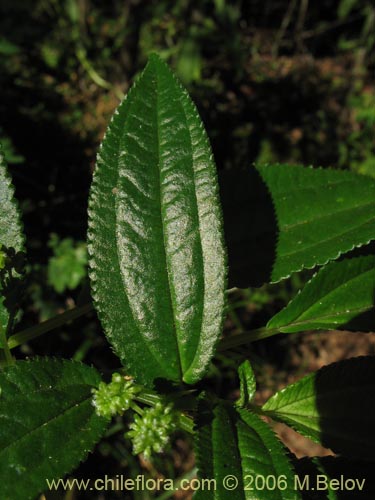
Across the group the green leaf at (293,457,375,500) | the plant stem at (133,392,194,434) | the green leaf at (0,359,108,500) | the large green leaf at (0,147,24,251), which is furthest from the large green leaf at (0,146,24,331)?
the green leaf at (293,457,375,500)

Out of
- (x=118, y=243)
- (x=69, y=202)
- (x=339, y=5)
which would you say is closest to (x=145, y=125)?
(x=118, y=243)

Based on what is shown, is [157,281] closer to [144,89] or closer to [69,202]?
[144,89]

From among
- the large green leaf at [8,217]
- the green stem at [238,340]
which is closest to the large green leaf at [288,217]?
the green stem at [238,340]

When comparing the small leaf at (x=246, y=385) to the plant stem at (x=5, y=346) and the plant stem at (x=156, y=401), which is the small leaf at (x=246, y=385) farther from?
the plant stem at (x=5, y=346)

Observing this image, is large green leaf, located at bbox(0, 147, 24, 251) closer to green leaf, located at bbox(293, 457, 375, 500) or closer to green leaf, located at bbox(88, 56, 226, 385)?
green leaf, located at bbox(88, 56, 226, 385)

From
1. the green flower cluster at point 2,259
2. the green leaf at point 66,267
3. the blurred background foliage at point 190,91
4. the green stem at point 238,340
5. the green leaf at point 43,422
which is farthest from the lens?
the blurred background foliage at point 190,91
